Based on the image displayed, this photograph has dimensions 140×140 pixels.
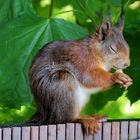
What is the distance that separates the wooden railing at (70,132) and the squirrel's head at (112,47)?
30 centimetres

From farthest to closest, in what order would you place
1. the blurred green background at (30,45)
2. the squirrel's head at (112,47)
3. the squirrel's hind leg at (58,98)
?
the blurred green background at (30,45) < the squirrel's head at (112,47) < the squirrel's hind leg at (58,98)

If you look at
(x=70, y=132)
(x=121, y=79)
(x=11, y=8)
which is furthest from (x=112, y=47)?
(x=11, y=8)

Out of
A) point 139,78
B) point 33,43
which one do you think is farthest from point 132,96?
point 33,43

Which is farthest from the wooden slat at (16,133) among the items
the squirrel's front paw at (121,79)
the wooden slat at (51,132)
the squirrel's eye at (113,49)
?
the squirrel's eye at (113,49)

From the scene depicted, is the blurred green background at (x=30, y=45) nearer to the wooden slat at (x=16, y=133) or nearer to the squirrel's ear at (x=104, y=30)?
the squirrel's ear at (x=104, y=30)

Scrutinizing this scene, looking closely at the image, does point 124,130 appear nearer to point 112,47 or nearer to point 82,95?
point 82,95

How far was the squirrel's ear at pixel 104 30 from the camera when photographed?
9.05 feet

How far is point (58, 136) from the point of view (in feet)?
7.94

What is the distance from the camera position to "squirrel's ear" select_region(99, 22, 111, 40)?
276 centimetres

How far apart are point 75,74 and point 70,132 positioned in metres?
0.29

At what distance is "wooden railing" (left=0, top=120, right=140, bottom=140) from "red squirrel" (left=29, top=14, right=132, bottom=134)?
3cm

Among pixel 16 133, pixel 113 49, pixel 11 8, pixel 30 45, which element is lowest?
pixel 16 133

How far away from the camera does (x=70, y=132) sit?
2.44 metres

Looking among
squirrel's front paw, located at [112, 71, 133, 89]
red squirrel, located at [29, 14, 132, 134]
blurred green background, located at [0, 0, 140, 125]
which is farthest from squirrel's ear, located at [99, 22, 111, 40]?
blurred green background, located at [0, 0, 140, 125]
